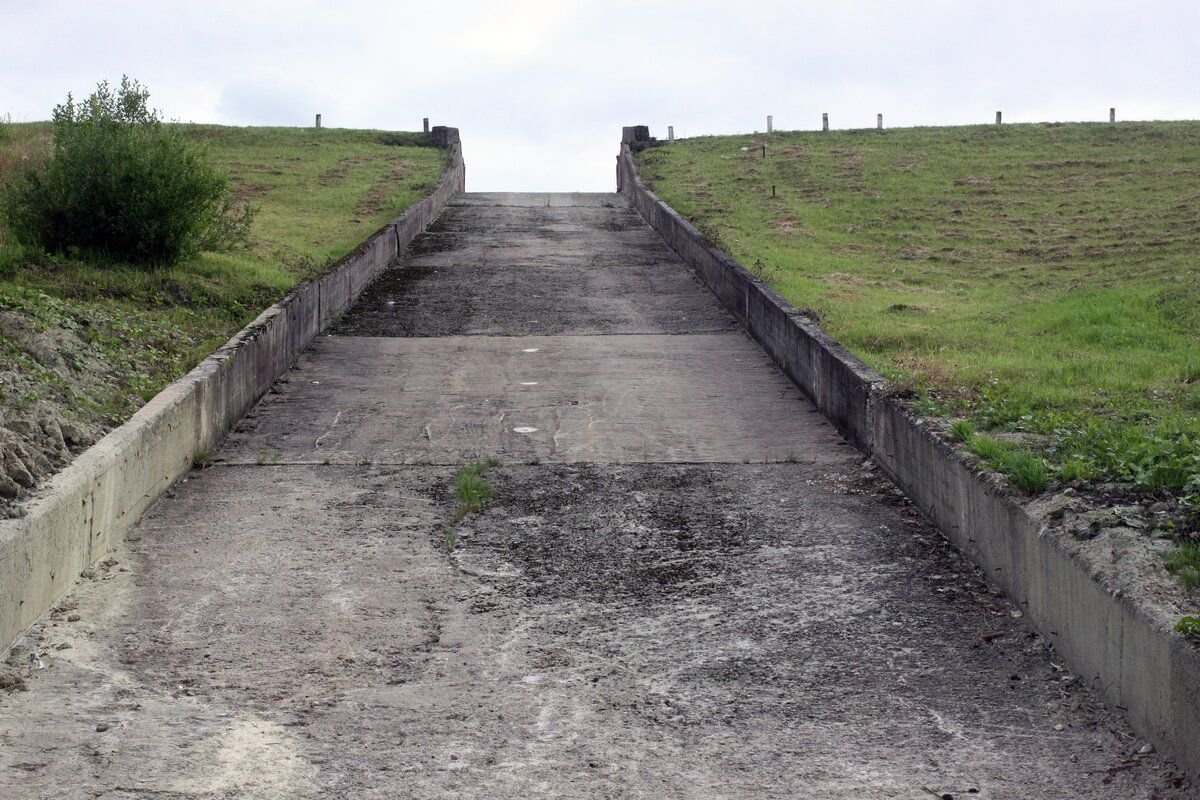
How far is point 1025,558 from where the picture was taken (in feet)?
18.6

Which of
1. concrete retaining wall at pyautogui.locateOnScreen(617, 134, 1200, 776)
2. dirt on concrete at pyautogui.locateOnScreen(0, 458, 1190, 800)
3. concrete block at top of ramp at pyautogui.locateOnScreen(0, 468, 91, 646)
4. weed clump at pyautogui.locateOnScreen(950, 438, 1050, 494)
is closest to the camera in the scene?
concrete retaining wall at pyautogui.locateOnScreen(617, 134, 1200, 776)

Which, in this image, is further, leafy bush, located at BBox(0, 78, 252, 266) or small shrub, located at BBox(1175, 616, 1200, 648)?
leafy bush, located at BBox(0, 78, 252, 266)

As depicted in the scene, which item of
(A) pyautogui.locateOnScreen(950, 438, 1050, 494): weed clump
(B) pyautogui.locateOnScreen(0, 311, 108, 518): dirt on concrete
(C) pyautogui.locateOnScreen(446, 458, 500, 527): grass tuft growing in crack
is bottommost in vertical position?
(C) pyautogui.locateOnScreen(446, 458, 500, 527): grass tuft growing in crack

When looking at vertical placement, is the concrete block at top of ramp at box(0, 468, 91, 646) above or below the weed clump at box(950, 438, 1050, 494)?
below

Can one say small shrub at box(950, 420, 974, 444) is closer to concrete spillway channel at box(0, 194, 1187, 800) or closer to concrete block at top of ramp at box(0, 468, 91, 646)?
concrete spillway channel at box(0, 194, 1187, 800)

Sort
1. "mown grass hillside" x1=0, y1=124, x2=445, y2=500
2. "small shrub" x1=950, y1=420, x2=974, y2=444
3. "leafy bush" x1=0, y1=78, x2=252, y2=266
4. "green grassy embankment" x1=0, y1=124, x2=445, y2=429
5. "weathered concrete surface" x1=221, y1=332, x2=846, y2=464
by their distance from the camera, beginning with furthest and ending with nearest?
"leafy bush" x1=0, y1=78, x2=252, y2=266
"weathered concrete surface" x1=221, y1=332, x2=846, y2=464
"green grassy embankment" x1=0, y1=124, x2=445, y2=429
"mown grass hillside" x1=0, y1=124, x2=445, y2=500
"small shrub" x1=950, y1=420, x2=974, y2=444

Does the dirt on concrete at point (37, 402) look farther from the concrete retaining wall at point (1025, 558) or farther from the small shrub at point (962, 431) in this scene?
the small shrub at point (962, 431)

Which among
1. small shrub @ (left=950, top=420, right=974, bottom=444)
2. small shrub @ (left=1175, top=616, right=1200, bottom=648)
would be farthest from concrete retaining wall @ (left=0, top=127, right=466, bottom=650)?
small shrub @ (left=950, top=420, right=974, bottom=444)

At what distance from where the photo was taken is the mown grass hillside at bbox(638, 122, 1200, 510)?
7.41 m

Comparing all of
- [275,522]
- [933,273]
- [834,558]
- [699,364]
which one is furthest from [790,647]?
[933,273]

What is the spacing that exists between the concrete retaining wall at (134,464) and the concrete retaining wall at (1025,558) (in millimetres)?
4349

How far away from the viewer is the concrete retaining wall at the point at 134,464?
17.9 ft

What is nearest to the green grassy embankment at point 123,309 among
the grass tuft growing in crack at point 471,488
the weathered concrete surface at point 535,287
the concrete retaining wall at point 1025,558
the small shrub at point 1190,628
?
the weathered concrete surface at point 535,287

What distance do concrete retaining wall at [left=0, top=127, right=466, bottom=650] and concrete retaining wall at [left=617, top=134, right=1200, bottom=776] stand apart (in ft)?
14.3
